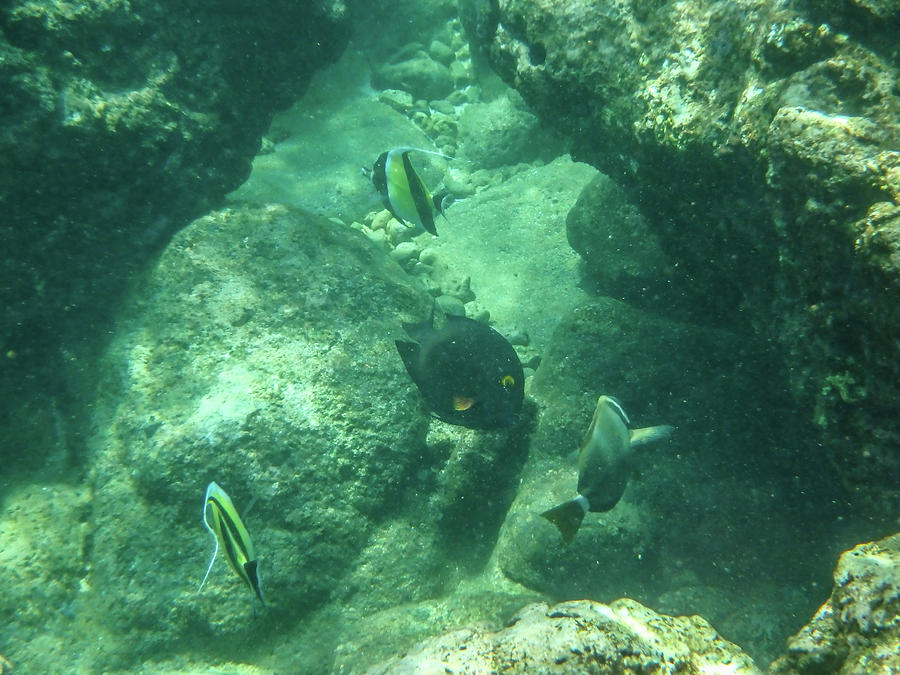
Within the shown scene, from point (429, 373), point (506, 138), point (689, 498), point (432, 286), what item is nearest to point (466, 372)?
point (429, 373)

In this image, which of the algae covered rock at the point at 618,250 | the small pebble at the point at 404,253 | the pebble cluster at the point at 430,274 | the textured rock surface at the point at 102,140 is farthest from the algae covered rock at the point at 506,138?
the textured rock surface at the point at 102,140

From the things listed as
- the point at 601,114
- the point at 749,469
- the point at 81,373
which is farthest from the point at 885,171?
the point at 81,373

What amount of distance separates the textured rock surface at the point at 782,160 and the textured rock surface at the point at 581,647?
1.14 metres

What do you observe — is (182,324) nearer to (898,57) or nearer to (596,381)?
(596,381)

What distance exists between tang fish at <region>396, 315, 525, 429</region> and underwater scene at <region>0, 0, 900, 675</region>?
0.02 meters

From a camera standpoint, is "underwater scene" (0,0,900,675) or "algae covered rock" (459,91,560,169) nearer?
"underwater scene" (0,0,900,675)

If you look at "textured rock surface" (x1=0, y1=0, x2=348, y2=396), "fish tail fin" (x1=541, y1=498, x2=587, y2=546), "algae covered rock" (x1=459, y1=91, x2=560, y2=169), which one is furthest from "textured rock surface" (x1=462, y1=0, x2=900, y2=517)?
"algae covered rock" (x1=459, y1=91, x2=560, y2=169)

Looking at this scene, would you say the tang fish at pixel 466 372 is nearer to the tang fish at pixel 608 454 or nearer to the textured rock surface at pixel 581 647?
the tang fish at pixel 608 454

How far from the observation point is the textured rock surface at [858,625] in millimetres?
1472

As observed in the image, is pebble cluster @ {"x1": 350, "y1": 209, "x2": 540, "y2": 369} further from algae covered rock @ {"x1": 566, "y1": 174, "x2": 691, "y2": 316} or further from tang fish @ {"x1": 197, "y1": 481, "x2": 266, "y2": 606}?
tang fish @ {"x1": 197, "y1": 481, "x2": 266, "y2": 606}

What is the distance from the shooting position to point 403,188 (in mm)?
3197

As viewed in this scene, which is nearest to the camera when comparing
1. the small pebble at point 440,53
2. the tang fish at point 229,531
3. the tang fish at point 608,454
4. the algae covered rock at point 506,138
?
the tang fish at point 229,531

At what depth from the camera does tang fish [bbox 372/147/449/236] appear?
3137mm

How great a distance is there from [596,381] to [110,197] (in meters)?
4.07
